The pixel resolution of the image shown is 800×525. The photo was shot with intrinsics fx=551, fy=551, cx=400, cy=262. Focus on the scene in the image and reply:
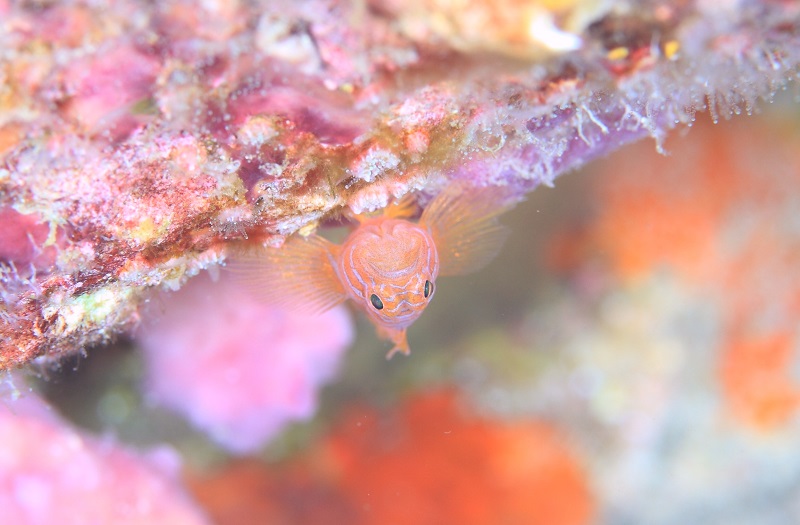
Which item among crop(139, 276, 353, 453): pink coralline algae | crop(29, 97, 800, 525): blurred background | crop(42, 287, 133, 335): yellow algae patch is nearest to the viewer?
crop(42, 287, 133, 335): yellow algae patch

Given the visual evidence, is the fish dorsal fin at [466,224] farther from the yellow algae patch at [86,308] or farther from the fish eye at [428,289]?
the yellow algae patch at [86,308]

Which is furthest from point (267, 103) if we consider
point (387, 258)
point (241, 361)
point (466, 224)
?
point (241, 361)

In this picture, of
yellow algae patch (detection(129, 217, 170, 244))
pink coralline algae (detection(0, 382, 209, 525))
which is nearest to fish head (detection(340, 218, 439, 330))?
yellow algae patch (detection(129, 217, 170, 244))

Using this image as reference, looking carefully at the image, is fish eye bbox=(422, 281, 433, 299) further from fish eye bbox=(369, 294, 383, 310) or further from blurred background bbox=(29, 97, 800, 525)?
blurred background bbox=(29, 97, 800, 525)

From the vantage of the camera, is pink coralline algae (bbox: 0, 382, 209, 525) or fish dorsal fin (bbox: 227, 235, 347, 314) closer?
fish dorsal fin (bbox: 227, 235, 347, 314)

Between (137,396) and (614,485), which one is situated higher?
(614,485)

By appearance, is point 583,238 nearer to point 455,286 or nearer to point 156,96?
point 455,286

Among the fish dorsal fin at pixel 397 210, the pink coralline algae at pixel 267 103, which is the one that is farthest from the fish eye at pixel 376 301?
the pink coralline algae at pixel 267 103

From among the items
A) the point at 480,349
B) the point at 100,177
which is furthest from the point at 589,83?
the point at 480,349
